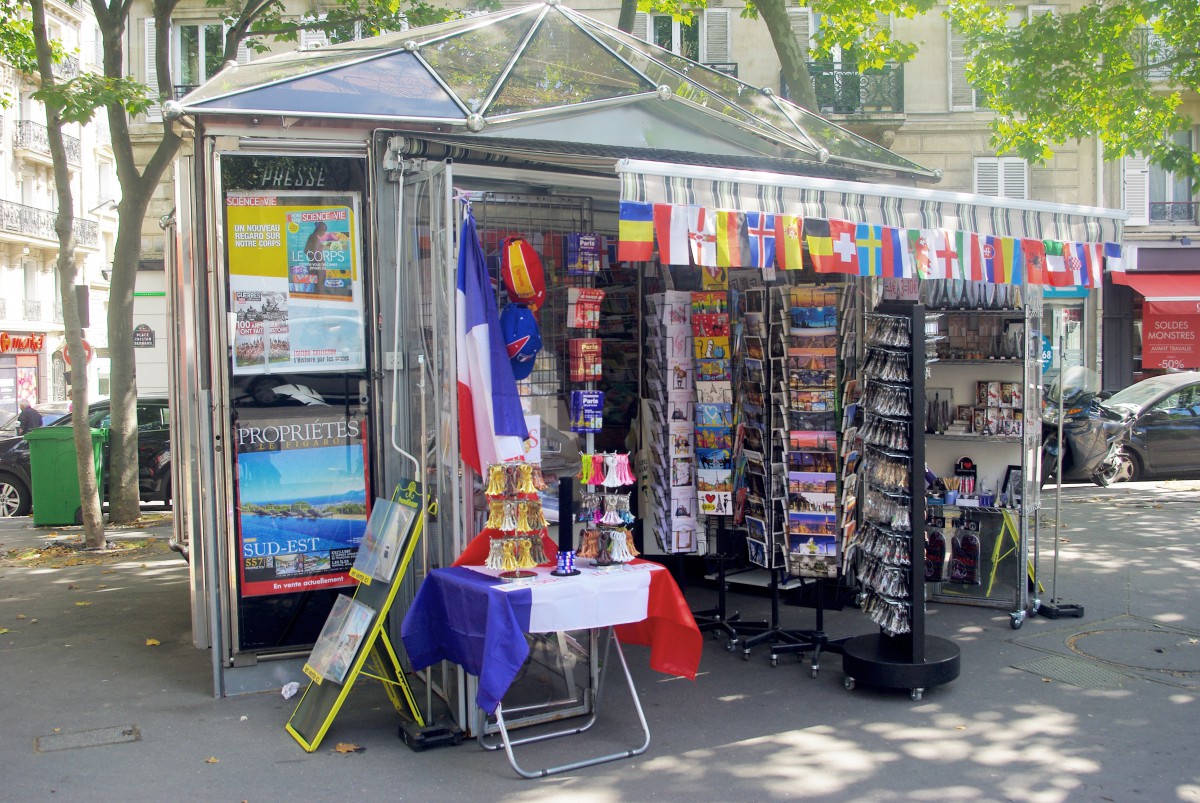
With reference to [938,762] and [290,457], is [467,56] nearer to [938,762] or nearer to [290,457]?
[290,457]

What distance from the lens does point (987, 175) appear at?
895 inches

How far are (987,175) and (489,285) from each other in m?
19.9

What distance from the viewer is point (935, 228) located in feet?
18.9

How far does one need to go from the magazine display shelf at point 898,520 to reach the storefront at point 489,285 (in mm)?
63

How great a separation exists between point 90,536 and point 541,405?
6.55 meters

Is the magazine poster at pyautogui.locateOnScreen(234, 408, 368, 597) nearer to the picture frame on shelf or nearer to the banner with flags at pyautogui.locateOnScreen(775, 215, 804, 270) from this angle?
the banner with flags at pyautogui.locateOnScreen(775, 215, 804, 270)

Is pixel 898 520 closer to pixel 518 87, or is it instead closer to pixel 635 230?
pixel 635 230

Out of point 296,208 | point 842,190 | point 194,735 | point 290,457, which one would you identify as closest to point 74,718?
point 194,735

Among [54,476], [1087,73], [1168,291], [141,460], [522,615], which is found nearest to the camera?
[522,615]

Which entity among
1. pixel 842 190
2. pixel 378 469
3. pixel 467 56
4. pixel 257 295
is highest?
pixel 467 56

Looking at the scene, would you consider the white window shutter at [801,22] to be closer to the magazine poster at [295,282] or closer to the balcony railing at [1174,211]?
the balcony railing at [1174,211]

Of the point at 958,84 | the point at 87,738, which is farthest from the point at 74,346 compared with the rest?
the point at 958,84

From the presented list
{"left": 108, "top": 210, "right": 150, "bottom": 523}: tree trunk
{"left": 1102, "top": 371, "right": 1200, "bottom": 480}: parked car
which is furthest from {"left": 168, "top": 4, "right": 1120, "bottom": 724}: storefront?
{"left": 1102, "top": 371, "right": 1200, "bottom": 480}: parked car

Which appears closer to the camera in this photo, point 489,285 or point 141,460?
point 489,285
